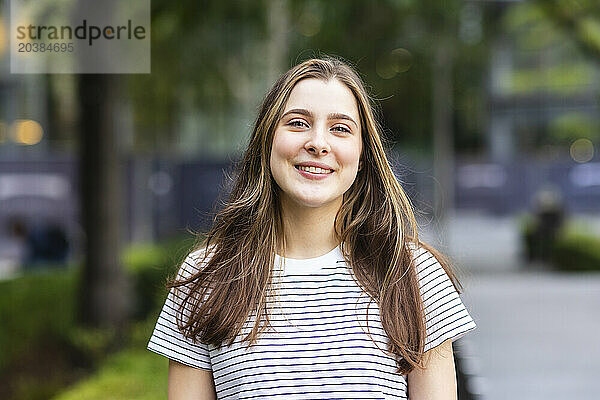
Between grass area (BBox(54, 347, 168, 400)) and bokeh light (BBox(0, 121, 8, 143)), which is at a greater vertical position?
bokeh light (BBox(0, 121, 8, 143))

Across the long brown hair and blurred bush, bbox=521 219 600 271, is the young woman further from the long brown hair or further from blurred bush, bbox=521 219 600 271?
blurred bush, bbox=521 219 600 271

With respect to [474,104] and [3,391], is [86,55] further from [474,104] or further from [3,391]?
[474,104]

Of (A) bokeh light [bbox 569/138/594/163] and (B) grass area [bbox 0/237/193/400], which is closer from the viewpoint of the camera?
(B) grass area [bbox 0/237/193/400]

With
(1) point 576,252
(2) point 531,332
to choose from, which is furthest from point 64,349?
(1) point 576,252

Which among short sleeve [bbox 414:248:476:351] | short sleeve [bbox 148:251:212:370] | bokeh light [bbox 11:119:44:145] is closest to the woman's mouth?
short sleeve [bbox 414:248:476:351]

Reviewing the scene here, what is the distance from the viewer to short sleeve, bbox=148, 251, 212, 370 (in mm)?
2068

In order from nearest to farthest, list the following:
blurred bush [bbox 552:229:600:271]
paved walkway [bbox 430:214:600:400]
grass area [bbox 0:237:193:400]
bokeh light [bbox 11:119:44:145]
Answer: grass area [bbox 0:237:193:400] < paved walkway [bbox 430:214:600:400] < blurred bush [bbox 552:229:600:271] < bokeh light [bbox 11:119:44:145]

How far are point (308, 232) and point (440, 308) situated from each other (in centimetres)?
34

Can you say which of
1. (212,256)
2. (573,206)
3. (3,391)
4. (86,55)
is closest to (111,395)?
(3,391)

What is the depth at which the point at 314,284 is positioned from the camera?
2.04m

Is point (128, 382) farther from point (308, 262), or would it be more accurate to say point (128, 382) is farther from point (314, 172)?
point (314, 172)

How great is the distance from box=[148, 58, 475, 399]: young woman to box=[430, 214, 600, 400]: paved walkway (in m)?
1.57

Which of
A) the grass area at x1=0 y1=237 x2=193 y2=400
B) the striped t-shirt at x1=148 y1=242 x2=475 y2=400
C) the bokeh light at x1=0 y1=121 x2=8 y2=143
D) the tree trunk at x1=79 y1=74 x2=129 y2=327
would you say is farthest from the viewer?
the bokeh light at x1=0 y1=121 x2=8 y2=143

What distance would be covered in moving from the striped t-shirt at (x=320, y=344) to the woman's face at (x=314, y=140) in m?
0.17
